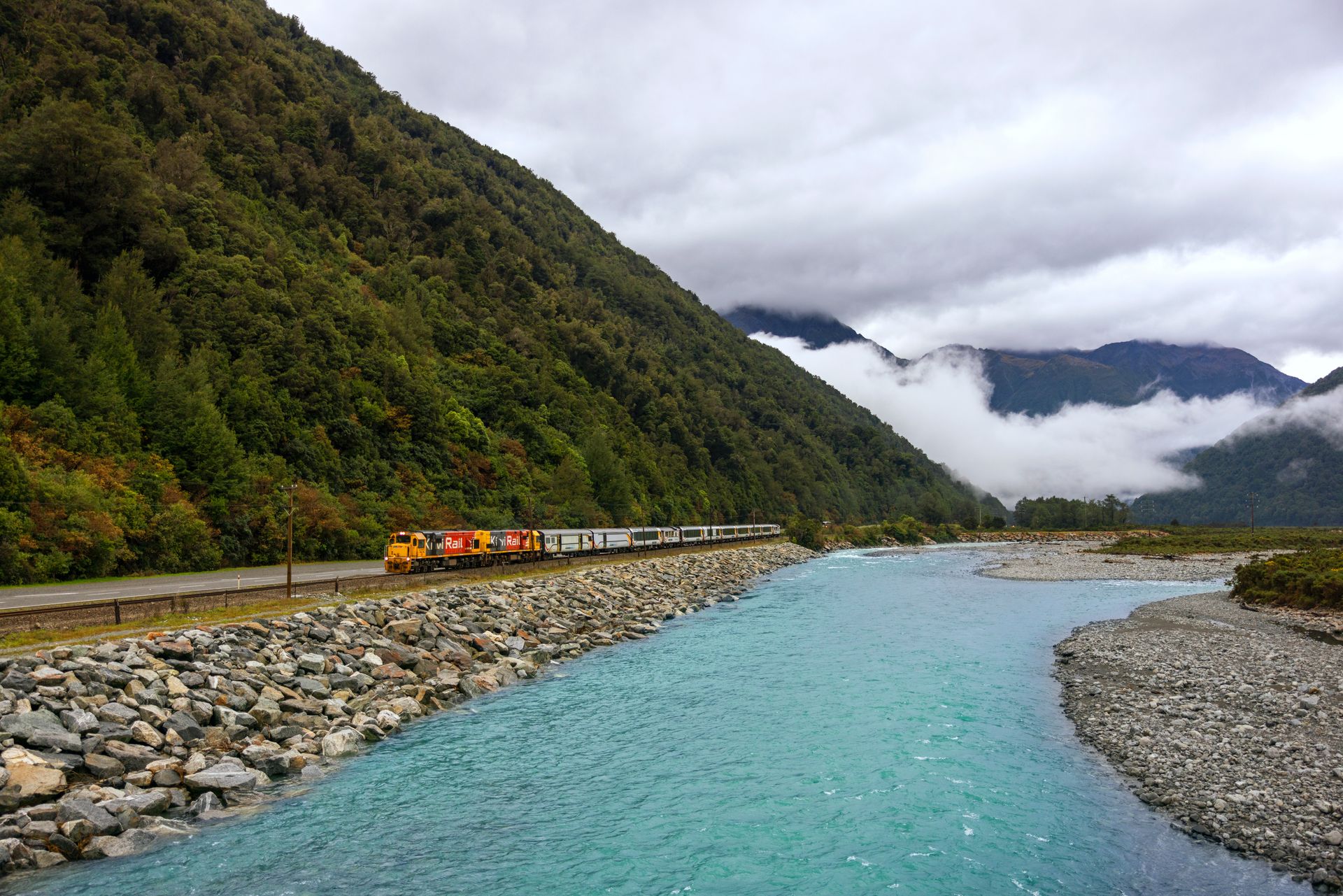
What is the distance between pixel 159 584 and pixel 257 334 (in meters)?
35.1

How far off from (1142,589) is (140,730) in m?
60.8

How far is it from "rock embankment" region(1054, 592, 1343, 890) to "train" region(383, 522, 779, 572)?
3171 centimetres

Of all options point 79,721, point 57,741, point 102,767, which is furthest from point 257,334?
point 102,767

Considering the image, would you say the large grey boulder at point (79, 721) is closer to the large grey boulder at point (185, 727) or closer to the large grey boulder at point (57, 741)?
the large grey boulder at point (57, 741)

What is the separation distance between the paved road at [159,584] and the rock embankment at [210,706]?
740 centimetres

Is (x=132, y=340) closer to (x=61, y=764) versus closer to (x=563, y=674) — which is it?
(x=563, y=674)

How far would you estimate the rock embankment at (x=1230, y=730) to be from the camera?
11766mm

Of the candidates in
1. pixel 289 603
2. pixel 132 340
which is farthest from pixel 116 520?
pixel 132 340

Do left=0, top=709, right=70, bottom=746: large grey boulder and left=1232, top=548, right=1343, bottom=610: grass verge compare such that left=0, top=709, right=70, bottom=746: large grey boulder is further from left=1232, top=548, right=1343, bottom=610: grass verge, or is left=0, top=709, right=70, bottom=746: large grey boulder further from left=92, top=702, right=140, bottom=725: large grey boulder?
left=1232, top=548, right=1343, bottom=610: grass verge

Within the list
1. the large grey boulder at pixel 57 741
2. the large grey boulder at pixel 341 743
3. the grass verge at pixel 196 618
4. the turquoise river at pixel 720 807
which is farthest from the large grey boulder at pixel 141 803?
the grass verge at pixel 196 618

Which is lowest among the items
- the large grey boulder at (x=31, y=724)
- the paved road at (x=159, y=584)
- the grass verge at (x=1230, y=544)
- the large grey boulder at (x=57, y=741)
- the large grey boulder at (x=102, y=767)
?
the grass verge at (x=1230, y=544)

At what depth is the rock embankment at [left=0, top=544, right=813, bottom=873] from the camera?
11922mm

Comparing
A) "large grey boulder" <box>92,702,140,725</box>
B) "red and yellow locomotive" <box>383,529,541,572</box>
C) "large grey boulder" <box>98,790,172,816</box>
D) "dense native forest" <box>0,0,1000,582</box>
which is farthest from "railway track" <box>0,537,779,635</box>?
"dense native forest" <box>0,0,1000,582</box>

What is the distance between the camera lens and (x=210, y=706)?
1623 cm
